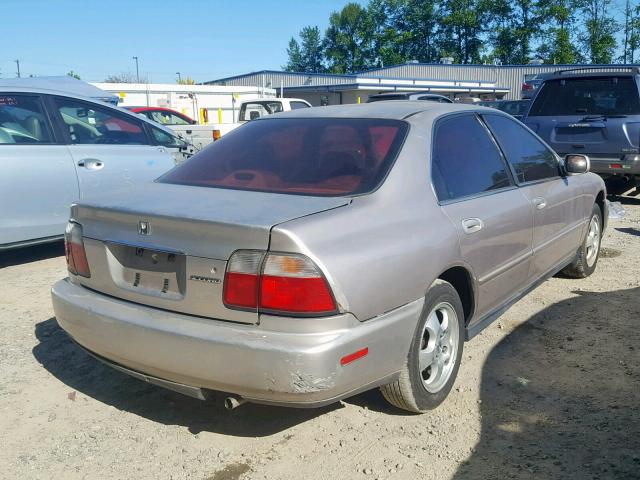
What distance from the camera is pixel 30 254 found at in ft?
21.7

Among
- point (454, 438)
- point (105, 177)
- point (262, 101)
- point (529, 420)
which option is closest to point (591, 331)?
point (529, 420)

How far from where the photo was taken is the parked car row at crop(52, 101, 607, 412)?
260 cm

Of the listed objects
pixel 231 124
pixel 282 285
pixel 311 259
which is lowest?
pixel 282 285

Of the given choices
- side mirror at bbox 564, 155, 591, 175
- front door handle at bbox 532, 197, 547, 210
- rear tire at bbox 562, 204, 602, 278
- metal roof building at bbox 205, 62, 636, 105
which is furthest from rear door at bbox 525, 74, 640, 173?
metal roof building at bbox 205, 62, 636, 105

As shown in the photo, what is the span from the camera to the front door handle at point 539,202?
4289 millimetres

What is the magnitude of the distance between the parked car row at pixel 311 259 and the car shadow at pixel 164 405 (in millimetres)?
403

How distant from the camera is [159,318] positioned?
2.82m

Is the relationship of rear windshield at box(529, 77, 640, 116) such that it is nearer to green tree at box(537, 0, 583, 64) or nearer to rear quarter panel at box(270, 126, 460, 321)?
rear quarter panel at box(270, 126, 460, 321)

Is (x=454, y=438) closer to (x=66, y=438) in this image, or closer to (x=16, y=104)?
(x=66, y=438)

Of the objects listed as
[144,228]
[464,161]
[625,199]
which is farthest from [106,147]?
[625,199]

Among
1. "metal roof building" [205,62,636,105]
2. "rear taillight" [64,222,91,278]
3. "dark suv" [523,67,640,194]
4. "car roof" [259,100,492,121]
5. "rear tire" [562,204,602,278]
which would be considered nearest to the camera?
"rear taillight" [64,222,91,278]

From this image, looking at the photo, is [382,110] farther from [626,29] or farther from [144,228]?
[626,29]

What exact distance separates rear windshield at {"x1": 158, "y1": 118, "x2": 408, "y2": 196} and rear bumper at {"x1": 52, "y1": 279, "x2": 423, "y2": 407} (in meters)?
0.73

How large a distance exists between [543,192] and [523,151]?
0.32 m
